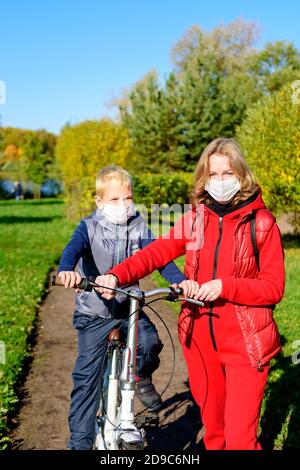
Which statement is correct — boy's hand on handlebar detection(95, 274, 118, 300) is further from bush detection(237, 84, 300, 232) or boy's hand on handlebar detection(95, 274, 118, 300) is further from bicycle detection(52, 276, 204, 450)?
bush detection(237, 84, 300, 232)

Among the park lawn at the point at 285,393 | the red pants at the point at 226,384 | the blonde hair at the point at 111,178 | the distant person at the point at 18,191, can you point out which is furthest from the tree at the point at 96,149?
the red pants at the point at 226,384

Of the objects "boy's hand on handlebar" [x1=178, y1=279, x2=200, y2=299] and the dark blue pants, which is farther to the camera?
the dark blue pants

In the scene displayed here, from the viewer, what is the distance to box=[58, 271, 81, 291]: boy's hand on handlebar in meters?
2.85

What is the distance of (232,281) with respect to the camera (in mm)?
2879

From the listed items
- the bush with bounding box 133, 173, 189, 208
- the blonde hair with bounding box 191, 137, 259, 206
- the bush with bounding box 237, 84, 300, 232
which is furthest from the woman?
the bush with bounding box 133, 173, 189, 208

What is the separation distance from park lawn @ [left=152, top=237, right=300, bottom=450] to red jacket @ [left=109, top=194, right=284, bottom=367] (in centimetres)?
174

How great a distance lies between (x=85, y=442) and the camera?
3.58 metres

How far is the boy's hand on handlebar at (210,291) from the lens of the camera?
9.23 ft

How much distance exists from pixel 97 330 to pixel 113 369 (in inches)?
13.2

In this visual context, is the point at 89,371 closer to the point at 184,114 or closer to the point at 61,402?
the point at 61,402

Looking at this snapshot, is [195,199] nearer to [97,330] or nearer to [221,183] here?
[221,183]

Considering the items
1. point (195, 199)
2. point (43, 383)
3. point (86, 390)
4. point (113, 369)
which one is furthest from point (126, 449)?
point (43, 383)

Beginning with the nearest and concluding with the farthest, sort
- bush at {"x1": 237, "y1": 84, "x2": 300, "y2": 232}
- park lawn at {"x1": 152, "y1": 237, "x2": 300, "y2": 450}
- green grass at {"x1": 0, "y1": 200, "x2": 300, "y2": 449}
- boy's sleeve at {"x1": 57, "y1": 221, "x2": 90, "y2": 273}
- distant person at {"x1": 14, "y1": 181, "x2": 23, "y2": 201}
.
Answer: boy's sleeve at {"x1": 57, "y1": 221, "x2": 90, "y2": 273}, park lawn at {"x1": 152, "y1": 237, "x2": 300, "y2": 450}, green grass at {"x1": 0, "y1": 200, "x2": 300, "y2": 449}, bush at {"x1": 237, "y1": 84, "x2": 300, "y2": 232}, distant person at {"x1": 14, "y1": 181, "x2": 23, "y2": 201}

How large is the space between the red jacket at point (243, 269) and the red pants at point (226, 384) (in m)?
0.05
